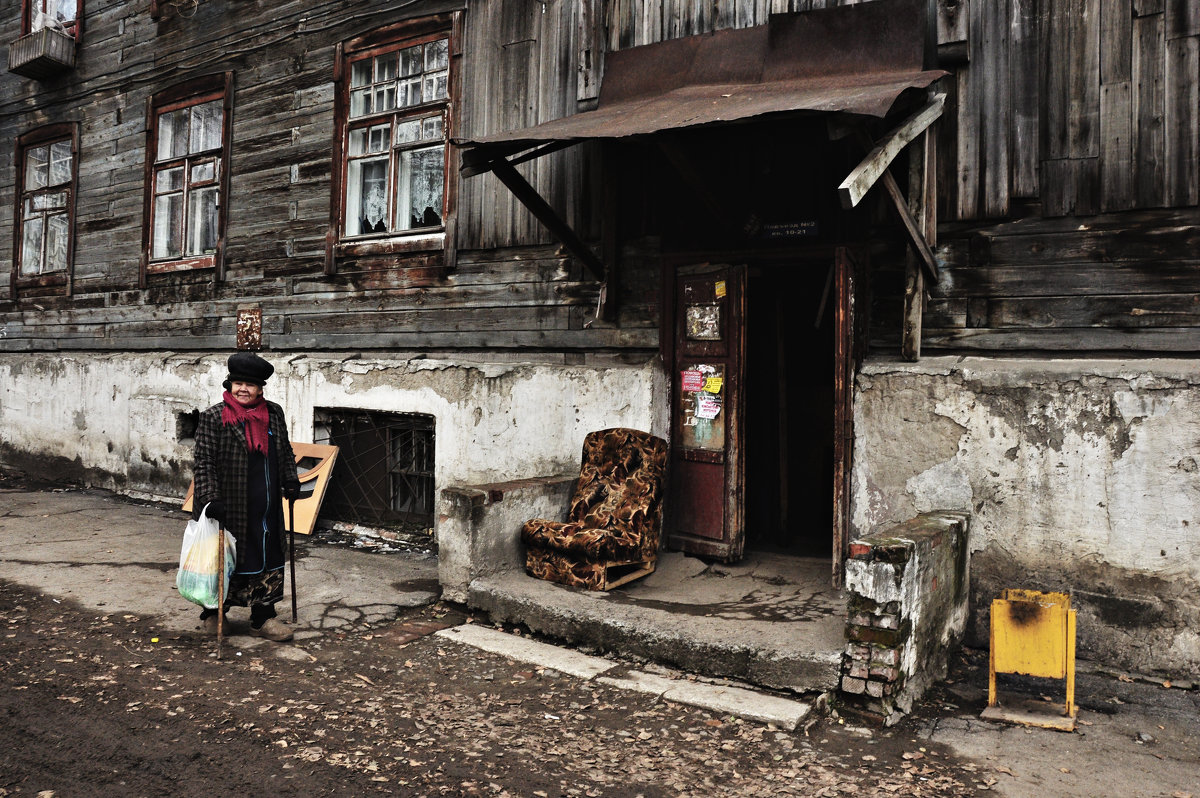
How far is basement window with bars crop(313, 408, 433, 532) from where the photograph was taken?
25.6ft

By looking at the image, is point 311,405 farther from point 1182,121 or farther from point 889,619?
point 1182,121

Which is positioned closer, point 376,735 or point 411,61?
point 376,735

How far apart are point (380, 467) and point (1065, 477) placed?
5.72 meters

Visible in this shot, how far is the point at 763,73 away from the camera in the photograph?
5969 mm

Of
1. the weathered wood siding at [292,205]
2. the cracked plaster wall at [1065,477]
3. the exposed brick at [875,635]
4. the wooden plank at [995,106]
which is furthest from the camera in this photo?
the weathered wood siding at [292,205]

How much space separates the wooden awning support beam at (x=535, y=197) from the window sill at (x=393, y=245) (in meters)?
1.54

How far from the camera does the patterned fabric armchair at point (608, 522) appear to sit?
553 cm

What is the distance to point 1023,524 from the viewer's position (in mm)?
5027

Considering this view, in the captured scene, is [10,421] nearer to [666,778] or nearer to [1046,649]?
[666,778]

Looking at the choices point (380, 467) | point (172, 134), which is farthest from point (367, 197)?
point (172, 134)

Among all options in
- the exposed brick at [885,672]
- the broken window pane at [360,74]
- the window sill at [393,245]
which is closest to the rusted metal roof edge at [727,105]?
the window sill at [393,245]

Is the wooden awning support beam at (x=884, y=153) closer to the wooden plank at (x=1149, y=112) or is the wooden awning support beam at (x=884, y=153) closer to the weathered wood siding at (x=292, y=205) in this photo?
the wooden plank at (x=1149, y=112)

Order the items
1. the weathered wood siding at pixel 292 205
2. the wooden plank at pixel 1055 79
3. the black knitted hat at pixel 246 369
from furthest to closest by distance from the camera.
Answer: the weathered wood siding at pixel 292 205
the wooden plank at pixel 1055 79
the black knitted hat at pixel 246 369

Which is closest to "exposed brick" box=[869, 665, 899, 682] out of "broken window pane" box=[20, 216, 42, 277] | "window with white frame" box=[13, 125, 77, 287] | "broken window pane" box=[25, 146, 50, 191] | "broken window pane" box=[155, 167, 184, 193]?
"broken window pane" box=[155, 167, 184, 193]
